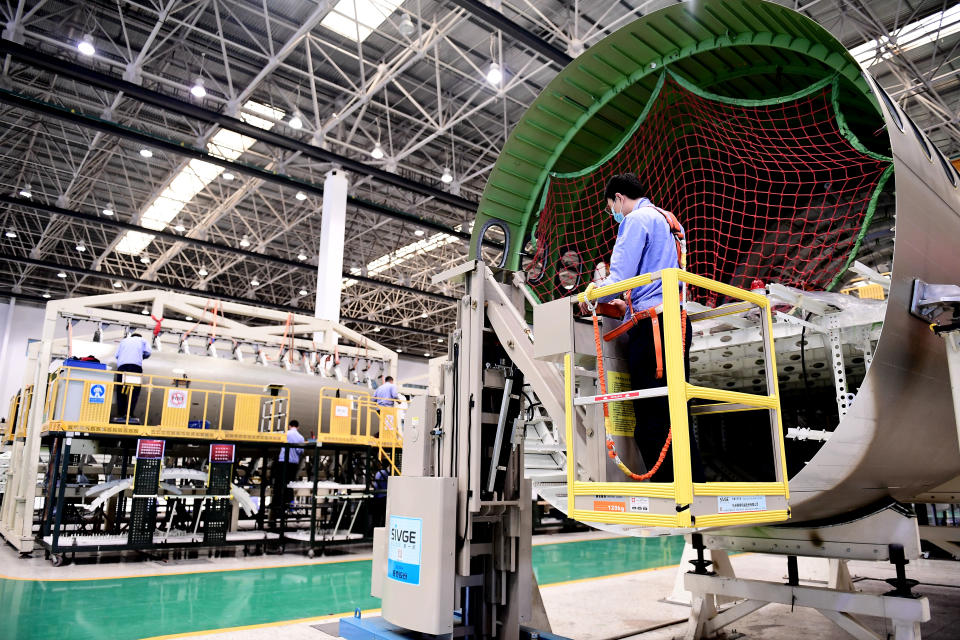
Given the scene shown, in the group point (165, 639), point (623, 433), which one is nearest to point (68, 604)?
point (165, 639)

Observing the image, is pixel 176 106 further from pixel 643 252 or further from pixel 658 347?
pixel 658 347

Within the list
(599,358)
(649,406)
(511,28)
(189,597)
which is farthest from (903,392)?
(511,28)

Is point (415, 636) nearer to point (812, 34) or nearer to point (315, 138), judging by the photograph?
point (812, 34)

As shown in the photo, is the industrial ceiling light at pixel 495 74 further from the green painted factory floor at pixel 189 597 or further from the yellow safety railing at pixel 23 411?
the yellow safety railing at pixel 23 411

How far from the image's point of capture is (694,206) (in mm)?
6262

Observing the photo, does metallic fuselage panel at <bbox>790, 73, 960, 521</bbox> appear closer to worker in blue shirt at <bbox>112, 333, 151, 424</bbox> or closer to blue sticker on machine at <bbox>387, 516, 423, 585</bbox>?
blue sticker on machine at <bbox>387, 516, 423, 585</bbox>

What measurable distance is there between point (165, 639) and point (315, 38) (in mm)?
13361

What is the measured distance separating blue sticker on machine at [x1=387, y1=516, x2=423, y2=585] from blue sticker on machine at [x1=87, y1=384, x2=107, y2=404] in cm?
781

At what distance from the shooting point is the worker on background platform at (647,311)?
3.22 m

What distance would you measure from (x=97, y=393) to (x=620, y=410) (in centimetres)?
940

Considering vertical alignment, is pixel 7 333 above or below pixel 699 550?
above

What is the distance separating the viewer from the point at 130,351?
10.9 m

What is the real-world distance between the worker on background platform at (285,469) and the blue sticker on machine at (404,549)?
764cm

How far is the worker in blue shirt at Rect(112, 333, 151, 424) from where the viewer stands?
35.8ft
